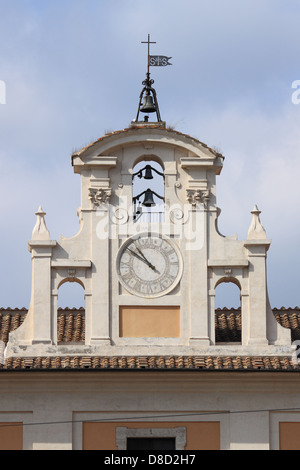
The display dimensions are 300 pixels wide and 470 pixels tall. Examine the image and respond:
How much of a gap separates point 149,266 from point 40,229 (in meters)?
2.51

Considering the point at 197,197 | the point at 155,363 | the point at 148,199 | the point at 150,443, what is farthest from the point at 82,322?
the point at 197,197

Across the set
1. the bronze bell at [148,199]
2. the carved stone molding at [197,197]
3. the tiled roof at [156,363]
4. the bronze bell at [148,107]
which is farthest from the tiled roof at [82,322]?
the bronze bell at [148,107]

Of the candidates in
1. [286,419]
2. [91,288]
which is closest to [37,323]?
[91,288]

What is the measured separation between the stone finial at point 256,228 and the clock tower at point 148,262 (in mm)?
22

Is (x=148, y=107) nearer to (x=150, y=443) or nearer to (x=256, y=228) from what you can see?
(x=256, y=228)

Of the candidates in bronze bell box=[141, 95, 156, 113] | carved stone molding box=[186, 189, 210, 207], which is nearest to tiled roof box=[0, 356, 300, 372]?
carved stone molding box=[186, 189, 210, 207]

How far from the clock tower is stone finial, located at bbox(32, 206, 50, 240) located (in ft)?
0.07

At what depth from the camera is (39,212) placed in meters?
71.8

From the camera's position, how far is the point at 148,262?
7181cm

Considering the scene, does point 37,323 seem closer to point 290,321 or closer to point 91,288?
point 91,288

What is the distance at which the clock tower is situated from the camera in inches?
2808

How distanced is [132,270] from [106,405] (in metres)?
3.06

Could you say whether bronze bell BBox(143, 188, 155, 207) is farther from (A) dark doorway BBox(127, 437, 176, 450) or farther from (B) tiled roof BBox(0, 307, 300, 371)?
(A) dark doorway BBox(127, 437, 176, 450)

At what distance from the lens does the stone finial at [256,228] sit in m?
71.8
